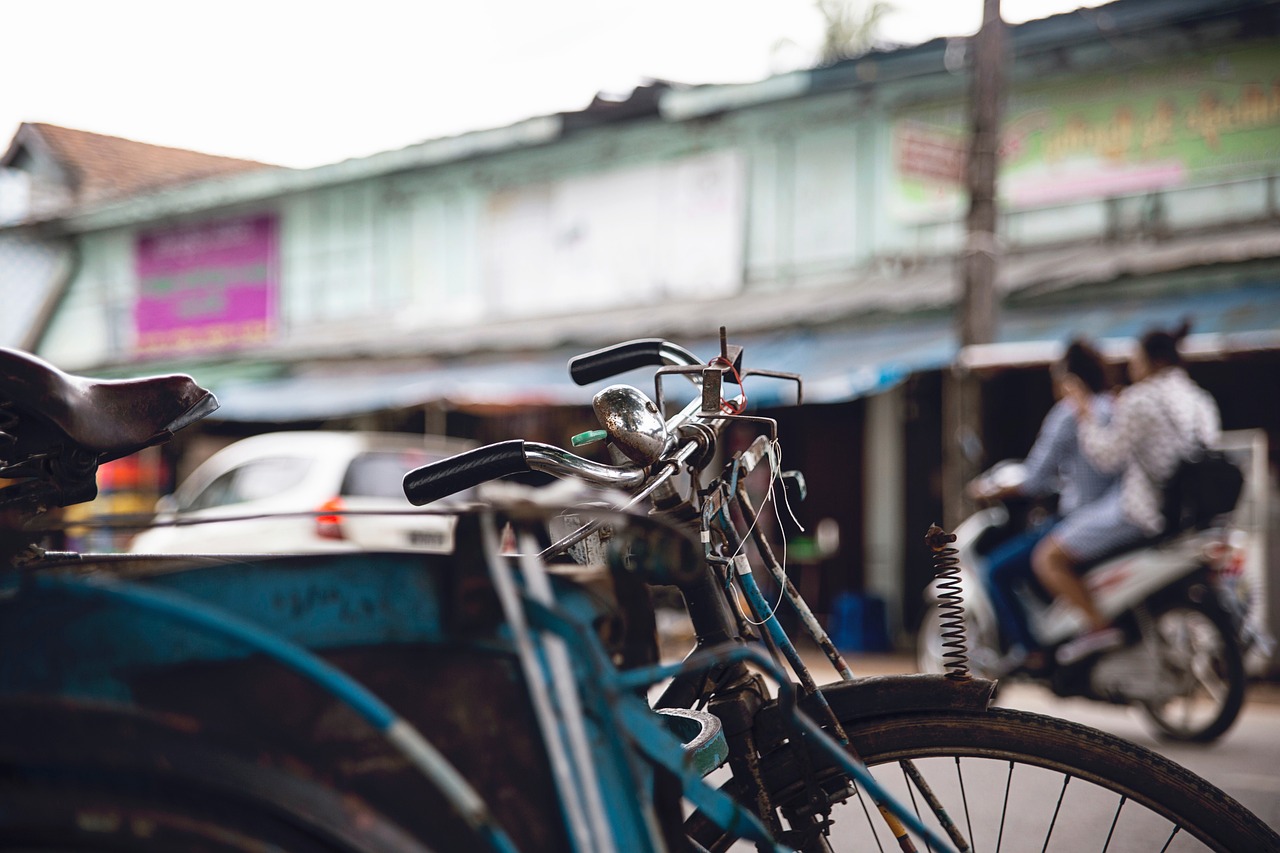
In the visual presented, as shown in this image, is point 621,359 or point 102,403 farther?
point 621,359

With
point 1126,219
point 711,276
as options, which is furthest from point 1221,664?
point 711,276

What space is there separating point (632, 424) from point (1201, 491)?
4231 millimetres

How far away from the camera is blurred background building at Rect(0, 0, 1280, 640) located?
9.02m

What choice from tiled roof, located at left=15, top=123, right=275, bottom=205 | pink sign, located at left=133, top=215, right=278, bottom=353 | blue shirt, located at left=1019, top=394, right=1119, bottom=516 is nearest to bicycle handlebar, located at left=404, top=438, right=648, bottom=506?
blue shirt, located at left=1019, top=394, right=1119, bottom=516

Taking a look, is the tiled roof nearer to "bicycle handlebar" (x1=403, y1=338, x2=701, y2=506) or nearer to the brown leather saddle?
the brown leather saddle

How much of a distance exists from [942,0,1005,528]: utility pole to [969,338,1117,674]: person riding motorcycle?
136 centimetres

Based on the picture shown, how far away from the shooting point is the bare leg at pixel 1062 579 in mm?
5293

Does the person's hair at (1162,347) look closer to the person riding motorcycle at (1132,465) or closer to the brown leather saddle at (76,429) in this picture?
the person riding motorcycle at (1132,465)

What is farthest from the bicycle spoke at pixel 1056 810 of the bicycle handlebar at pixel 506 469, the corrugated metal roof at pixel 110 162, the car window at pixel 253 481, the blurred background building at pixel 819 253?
the corrugated metal roof at pixel 110 162

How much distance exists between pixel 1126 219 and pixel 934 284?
1.61m

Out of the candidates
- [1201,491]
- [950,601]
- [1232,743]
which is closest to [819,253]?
[1201,491]

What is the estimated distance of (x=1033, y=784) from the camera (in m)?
1.75

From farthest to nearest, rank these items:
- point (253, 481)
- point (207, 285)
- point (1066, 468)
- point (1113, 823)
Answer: point (207, 285) < point (253, 481) < point (1066, 468) < point (1113, 823)

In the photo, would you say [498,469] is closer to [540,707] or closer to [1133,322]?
[540,707]
